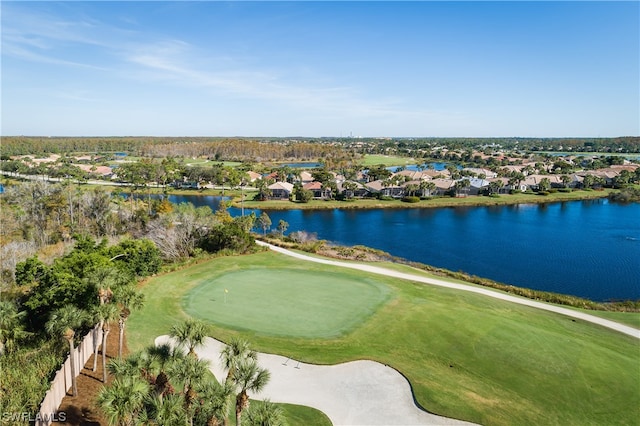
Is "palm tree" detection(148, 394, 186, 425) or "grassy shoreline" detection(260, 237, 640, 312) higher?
"palm tree" detection(148, 394, 186, 425)

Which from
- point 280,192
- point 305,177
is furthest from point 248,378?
point 305,177

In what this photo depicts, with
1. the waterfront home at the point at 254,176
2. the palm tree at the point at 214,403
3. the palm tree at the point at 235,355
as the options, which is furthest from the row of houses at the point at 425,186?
the palm tree at the point at 214,403

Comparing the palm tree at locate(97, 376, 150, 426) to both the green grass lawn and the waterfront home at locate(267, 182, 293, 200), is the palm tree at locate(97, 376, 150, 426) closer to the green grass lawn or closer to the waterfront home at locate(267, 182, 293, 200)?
the green grass lawn

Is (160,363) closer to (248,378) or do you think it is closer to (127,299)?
(248,378)

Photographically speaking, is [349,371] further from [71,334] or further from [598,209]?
[598,209]

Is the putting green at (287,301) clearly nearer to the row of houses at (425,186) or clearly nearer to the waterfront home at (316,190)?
the waterfront home at (316,190)

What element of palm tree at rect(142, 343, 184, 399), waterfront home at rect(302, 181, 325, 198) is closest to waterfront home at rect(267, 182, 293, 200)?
waterfront home at rect(302, 181, 325, 198)

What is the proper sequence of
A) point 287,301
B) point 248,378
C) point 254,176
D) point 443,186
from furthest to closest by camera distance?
point 254,176 < point 443,186 < point 287,301 < point 248,378
